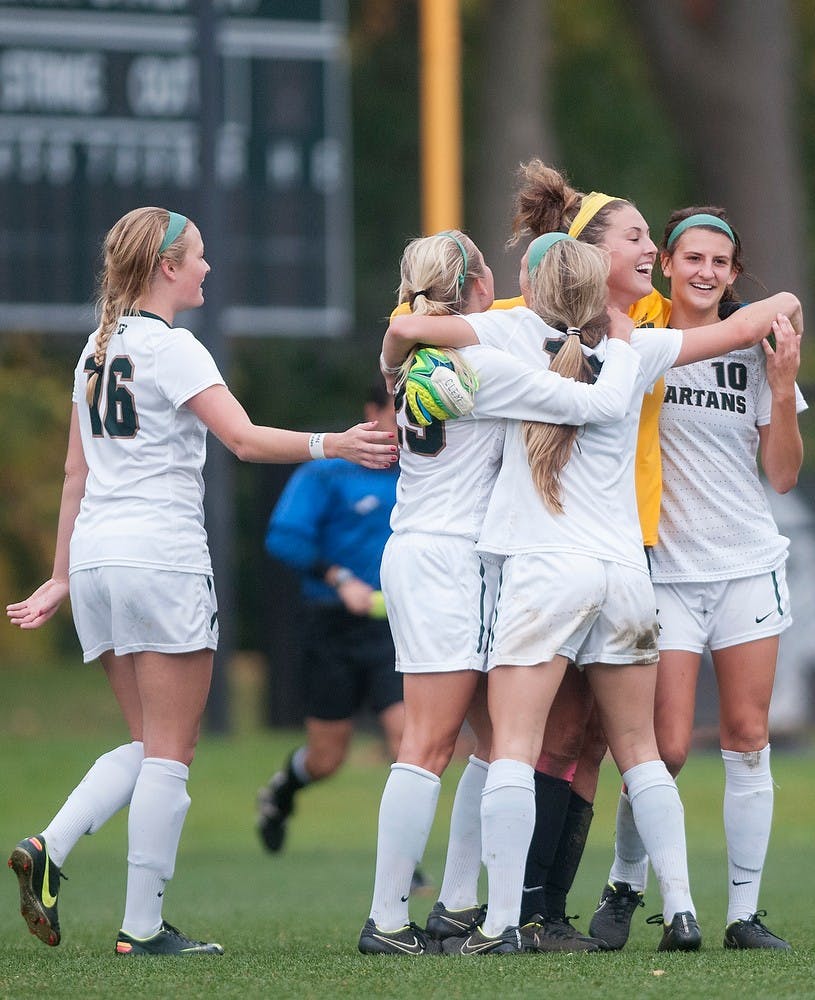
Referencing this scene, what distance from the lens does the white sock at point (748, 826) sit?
489 cm

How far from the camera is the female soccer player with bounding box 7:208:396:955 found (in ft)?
15.4

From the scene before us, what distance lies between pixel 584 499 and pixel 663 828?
852 millimetres

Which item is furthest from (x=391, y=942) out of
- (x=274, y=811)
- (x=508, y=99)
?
(x=508, y=99)

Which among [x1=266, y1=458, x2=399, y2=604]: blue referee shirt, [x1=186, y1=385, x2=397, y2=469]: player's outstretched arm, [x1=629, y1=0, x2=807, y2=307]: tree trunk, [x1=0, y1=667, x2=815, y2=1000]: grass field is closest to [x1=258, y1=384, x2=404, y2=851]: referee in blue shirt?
[x1=266, y1=458, x2=399, y2=604]: blue referee shirt

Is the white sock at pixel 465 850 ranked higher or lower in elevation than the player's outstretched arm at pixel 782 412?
lower

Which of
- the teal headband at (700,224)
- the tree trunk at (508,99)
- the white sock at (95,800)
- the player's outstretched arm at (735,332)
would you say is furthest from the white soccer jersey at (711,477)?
the tree trunk at (508,99)

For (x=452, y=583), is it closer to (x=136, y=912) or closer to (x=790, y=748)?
(x=136, y=912)

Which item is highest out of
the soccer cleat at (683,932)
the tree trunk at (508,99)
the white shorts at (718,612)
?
the tree trunk at (508,99)

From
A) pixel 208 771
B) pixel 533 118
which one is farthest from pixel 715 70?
pixel 208 771

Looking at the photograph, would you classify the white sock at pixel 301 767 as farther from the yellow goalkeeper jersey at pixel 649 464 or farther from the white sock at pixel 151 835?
the yellow goalkeeper jersey at pixel 649 464

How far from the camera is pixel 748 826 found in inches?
193

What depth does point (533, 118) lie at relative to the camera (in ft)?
66.8

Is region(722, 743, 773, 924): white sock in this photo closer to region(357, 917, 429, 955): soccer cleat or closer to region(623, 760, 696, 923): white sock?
region(623, 760, 696, 923): white sock

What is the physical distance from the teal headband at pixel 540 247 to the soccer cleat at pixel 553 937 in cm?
170
